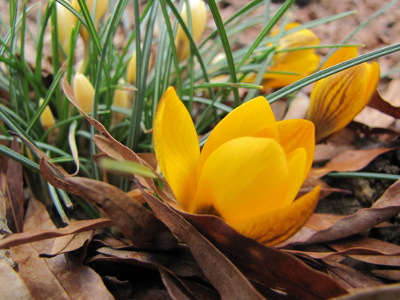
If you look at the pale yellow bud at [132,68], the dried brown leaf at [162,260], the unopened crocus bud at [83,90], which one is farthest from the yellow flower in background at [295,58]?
the dried brown leaf at [162,260]

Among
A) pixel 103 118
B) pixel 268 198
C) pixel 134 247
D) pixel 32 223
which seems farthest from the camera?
pixel 103 118

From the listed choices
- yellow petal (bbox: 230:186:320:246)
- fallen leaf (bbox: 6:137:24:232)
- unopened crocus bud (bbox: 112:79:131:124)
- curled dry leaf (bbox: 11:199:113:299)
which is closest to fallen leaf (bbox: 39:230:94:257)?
curled dry leaf (bbox: 11:199:113:299)

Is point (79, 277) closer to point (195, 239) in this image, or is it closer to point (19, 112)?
point (195, 239)

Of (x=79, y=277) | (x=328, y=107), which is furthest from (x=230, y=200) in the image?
(x=328, y=107)

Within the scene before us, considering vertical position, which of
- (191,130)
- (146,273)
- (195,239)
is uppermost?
(191,130)

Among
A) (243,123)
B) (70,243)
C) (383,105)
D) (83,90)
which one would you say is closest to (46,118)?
(83,90)

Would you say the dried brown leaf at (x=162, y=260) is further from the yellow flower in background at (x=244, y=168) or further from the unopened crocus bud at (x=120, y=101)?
the unopened crocus bud at (x=120, y=101)

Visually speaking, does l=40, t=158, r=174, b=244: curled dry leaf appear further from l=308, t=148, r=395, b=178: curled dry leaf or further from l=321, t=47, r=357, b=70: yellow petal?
l=321, t=47, r=357, b=70: yellow petal
